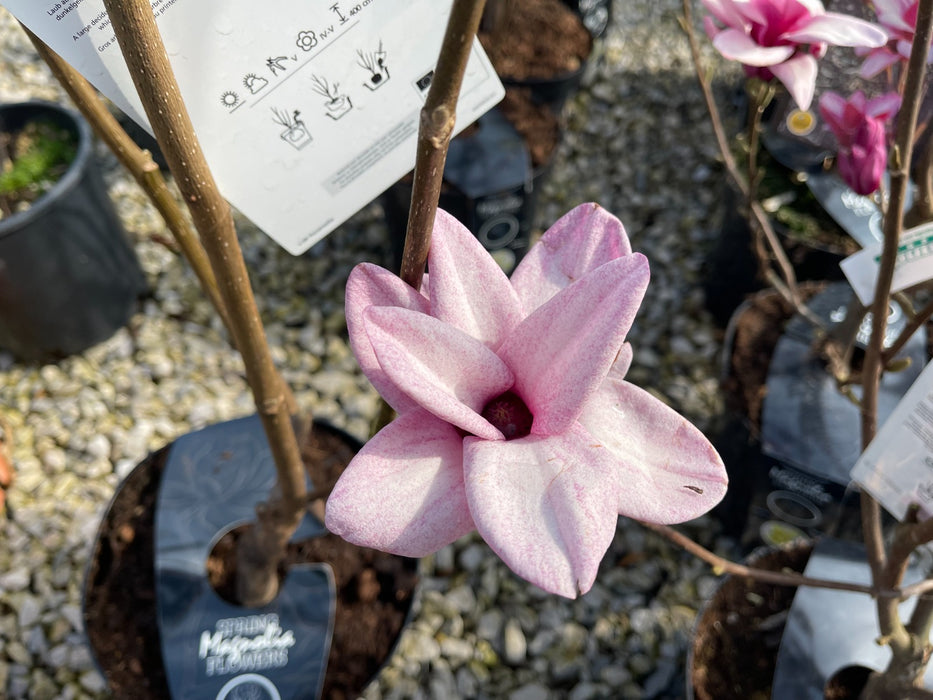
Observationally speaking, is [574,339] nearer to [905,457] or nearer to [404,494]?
[404,494]

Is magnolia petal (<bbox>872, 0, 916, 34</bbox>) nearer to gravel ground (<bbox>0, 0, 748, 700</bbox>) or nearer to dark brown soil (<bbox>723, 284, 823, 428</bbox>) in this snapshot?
dark brown soil (<bbox>723, 284, 823, 428</bbox>)

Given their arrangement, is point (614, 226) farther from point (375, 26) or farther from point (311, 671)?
point (311, 671)

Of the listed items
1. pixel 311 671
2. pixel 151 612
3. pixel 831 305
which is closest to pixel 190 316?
pixel 151 612

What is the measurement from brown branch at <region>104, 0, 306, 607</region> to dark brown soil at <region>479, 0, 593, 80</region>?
140 cm

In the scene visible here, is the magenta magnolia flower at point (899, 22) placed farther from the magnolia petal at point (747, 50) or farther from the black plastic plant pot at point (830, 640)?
the black plastic plant pot at point (830, 640)

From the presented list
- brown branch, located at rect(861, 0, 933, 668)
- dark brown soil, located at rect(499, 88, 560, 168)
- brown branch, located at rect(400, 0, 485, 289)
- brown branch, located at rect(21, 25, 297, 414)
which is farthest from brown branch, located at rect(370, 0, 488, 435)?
dark brown soil, located at rect(499, 88, 560, 168)

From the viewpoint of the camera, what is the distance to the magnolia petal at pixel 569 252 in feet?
1.74

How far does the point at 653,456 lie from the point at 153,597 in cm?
84

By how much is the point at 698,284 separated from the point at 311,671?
130 cm

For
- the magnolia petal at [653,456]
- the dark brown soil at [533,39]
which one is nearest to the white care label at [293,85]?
the magnolia petal at [653,456]

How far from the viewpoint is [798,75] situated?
782mm

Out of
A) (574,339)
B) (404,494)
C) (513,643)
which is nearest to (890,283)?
(574,339)

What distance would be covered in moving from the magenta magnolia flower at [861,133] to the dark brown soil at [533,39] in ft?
3.80

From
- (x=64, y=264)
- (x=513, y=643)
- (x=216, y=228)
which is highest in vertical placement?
(x=216, y=228)
